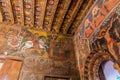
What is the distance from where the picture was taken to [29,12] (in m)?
5.74

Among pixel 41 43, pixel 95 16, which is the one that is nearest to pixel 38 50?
pixel 41 43

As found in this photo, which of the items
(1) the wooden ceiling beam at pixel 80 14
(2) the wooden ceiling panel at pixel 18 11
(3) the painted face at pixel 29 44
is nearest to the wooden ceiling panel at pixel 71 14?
(1) the wooden ceiling beam at pixel 80 14

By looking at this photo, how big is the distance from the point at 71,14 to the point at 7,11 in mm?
2898

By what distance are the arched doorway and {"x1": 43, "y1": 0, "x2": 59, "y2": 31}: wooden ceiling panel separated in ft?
9.79

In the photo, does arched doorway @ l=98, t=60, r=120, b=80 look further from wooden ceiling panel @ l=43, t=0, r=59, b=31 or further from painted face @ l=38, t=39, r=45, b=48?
wooden ceiling panel @ l=43, t=0, r=59, b=31

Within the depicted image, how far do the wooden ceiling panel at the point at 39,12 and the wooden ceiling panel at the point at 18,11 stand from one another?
652mm

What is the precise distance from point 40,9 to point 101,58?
3.25 meters

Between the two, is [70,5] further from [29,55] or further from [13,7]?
[29,55]

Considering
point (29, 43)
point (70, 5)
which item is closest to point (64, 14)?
point (70, 5)

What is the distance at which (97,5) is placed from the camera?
471 cm

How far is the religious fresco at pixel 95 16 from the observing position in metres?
4.04

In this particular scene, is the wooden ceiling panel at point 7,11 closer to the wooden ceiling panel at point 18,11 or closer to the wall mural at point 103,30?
the wooden ceiling panel at point 18,11

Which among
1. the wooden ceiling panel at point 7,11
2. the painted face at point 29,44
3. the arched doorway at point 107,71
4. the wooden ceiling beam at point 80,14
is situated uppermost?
the wooden ceiling panel at point 7,11

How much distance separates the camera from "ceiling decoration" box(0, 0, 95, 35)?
5.19m
